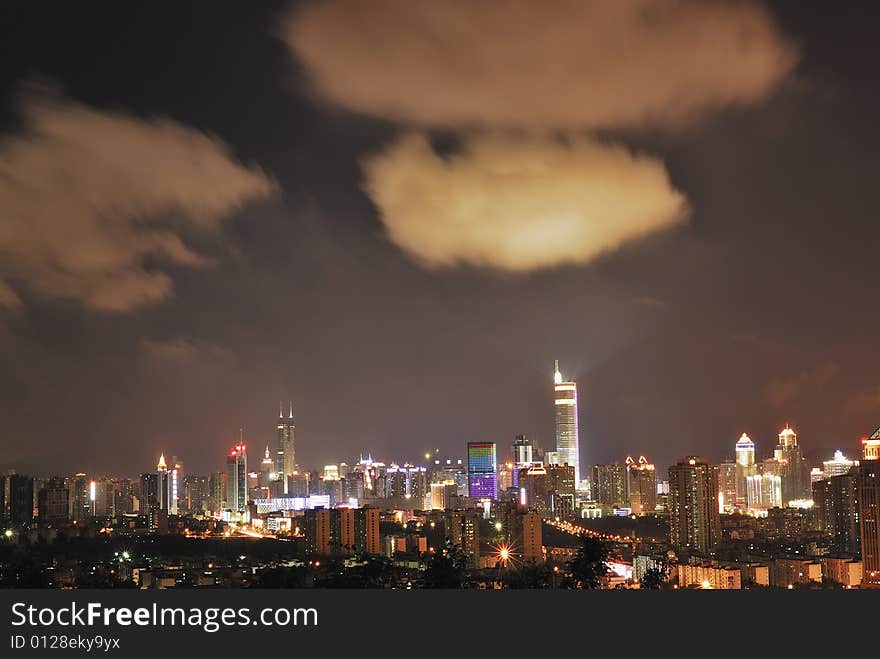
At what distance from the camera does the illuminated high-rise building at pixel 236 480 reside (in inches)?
1129

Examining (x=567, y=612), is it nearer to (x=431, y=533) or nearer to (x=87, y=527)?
(x=431, y=533)

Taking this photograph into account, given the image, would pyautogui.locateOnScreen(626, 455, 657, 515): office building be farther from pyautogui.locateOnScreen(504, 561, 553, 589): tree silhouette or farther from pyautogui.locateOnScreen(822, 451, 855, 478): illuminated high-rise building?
pyautogui.locateOnScreen(504, 561, 553, 589): tree silhouette

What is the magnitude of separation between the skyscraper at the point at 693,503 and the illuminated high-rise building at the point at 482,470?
744 centimetres

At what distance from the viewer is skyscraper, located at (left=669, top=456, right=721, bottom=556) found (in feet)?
50.7

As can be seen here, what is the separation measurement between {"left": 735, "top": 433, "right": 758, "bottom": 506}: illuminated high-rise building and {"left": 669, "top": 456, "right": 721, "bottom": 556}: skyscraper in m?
2.30

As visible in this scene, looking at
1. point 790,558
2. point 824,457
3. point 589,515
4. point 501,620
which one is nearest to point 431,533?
point 790,558

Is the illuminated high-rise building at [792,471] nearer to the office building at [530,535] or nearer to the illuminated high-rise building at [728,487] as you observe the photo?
the illuminated high-rise building at [728,487]

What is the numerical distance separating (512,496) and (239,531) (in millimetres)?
7650

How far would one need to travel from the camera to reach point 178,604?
9.21 feet

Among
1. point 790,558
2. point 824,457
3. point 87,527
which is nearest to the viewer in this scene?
point 790,558

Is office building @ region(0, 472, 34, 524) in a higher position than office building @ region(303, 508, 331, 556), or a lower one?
higher

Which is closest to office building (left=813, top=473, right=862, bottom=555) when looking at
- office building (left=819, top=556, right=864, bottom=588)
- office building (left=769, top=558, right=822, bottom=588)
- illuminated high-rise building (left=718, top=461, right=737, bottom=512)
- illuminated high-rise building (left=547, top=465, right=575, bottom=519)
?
office building (left=819, top=556, right=864, bottom=588)

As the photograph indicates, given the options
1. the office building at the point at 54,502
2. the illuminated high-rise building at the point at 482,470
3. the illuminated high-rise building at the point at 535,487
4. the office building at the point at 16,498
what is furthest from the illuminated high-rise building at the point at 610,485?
the office building at the point at 16,498

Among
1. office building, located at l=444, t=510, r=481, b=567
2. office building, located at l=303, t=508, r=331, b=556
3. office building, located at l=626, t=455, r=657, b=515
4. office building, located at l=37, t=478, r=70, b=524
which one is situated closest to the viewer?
office building, located at l=444, t=510, r=481, b=567
